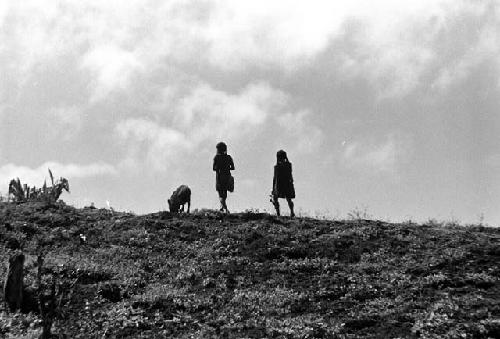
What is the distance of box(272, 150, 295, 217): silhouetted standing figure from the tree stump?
11422 millimetres

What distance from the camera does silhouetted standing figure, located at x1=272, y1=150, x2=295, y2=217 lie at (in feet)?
75.9

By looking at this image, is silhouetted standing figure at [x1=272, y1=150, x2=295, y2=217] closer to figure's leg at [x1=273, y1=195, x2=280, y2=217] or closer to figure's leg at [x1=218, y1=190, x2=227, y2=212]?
figure's leg at [x1=273, y1=195, x2=280, y2=217]

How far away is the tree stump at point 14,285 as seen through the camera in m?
13.9

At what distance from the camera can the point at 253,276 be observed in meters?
16.4

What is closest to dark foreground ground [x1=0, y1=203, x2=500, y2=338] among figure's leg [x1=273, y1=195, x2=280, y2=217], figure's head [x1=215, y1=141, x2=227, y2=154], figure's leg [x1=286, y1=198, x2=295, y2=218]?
figure's leg [x1=286, y1=198, x2=295, y2=218]

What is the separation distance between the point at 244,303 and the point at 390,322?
362 cm

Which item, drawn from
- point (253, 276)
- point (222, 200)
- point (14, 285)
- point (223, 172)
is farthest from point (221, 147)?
point (14, 285)

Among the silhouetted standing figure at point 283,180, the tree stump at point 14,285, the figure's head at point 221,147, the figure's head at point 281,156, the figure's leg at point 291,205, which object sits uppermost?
the figure's head at point 221,147

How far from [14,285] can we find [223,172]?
430 inches

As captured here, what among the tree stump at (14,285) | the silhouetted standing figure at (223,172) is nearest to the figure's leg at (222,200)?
the silhouetted standing figure at (223,172)

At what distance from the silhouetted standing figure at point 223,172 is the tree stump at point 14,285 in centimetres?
1053

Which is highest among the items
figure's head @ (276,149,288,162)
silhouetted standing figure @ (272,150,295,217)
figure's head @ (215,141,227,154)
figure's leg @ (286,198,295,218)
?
figure's head @ (215,141,227,154)

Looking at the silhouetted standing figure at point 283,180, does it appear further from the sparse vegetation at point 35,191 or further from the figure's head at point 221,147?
the sparse vegetation at point 35,191

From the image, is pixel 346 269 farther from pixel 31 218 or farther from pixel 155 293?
pixel 31 218
